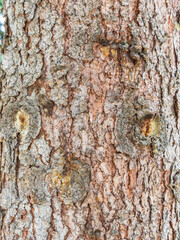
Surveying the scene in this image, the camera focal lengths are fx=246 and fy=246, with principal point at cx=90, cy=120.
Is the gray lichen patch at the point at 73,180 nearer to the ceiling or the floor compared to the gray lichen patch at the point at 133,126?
nearer to the floor

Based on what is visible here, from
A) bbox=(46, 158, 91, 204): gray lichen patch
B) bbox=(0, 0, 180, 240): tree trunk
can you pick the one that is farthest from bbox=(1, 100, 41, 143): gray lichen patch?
bbox=(46, 158, 91, 204): gray lichen patch

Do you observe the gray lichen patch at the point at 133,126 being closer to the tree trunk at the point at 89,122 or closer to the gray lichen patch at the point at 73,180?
the tree trunk at the point at 89,122

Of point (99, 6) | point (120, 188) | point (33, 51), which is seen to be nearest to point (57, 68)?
point (33, 51)

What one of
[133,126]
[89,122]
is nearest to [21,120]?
[89,122]

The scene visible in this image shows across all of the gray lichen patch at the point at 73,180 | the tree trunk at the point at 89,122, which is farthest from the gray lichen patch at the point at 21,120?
the gray lichen patch at the point at 73,180

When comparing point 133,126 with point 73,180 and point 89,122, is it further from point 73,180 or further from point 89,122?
point 73,180

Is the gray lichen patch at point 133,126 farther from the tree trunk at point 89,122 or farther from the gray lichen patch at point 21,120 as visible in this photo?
the gray lichen patch at point 21,120

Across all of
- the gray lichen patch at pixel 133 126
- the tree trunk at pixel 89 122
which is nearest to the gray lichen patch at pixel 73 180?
the tree trunk at pixel 89 122

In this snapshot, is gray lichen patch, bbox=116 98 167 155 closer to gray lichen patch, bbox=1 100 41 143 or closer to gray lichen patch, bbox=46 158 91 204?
gray lichen patch, bbox=46 158 91 204
